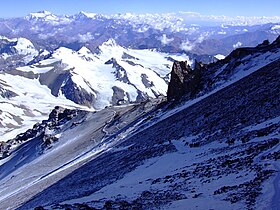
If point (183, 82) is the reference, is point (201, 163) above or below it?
below

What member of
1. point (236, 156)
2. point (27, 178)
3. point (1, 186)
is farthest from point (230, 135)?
point (1, 186)

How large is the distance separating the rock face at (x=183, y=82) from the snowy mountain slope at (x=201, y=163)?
417cm

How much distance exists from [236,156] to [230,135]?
840 cm

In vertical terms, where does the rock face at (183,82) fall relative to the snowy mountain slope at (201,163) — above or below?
above

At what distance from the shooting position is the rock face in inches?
3087

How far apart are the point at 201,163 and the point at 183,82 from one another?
2263 inches

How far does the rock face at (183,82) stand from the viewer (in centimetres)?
7840

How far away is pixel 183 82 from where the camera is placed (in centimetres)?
8756

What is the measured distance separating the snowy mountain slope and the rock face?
4.17m

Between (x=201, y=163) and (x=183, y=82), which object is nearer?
(x=201, y=163)

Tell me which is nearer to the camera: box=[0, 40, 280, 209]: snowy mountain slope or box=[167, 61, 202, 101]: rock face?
box=[0, 40, 280, 209]: snowy mountain slope

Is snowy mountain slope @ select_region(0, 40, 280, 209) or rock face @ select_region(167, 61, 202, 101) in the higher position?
rock face @ select_region(167, 61, 202, 101)

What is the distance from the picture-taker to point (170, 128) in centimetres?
5434

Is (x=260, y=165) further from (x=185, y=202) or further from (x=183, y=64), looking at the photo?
(x=183, y=64)
